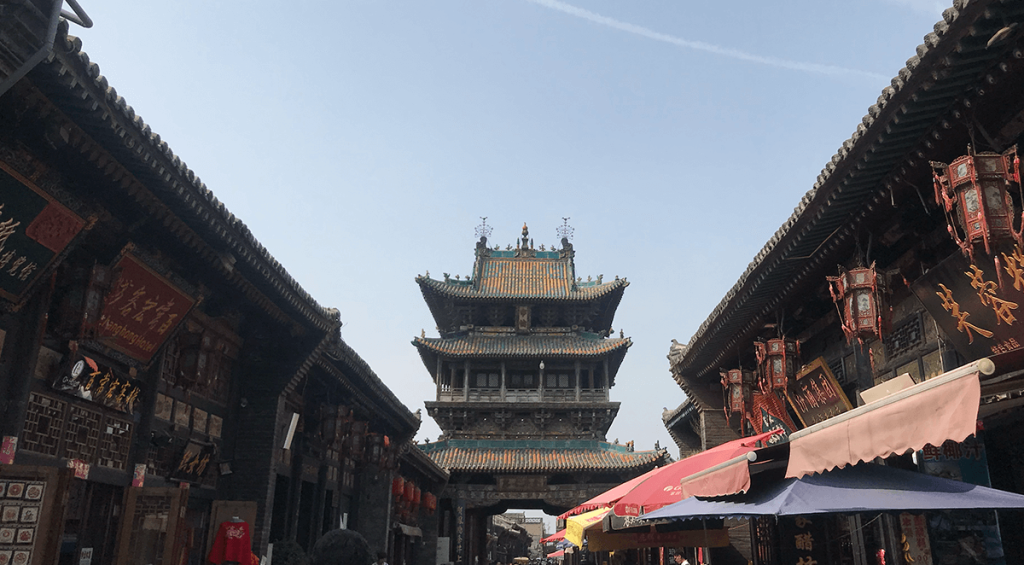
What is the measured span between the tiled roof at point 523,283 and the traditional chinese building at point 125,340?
18.7m

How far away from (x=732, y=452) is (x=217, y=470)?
7.02 meters

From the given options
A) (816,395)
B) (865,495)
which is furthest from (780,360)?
(865,495)

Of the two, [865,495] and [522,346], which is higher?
[522,346]

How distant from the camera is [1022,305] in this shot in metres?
5.65

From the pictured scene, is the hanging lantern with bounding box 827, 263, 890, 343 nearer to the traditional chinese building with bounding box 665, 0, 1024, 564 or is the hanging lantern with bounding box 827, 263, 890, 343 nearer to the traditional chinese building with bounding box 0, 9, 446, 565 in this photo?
the traditional chinese building with bounding box 665, 0, 1024, 564

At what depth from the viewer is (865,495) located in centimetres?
522

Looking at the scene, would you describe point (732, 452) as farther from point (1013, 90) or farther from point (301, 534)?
point (301, 534)

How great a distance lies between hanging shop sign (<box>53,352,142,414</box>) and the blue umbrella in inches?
233

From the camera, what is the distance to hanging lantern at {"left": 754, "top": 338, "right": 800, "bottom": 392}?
963 centimetres

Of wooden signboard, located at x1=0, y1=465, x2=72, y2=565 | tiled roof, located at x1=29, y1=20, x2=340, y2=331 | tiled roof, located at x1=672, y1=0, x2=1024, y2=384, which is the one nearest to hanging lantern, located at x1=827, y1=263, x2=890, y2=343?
tiled roof, located at x1=672, y1=0, x2=1024, y2=384

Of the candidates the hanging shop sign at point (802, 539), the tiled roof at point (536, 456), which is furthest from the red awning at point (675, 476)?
the tiled roof at point (536, 456)

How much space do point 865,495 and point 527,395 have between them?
23.9 metres

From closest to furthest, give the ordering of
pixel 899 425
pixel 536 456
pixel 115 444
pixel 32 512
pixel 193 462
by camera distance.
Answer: pixel 899 425
pixel 32 512
pixel 115 444
pixel 193 462
pixel 536 456

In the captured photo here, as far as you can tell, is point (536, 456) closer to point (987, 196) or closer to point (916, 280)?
point (916, 280)
